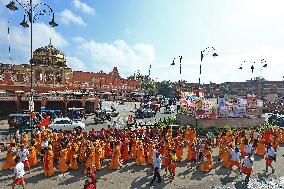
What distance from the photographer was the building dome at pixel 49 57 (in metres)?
52.0

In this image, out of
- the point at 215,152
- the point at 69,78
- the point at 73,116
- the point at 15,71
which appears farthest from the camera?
the point at 69,78

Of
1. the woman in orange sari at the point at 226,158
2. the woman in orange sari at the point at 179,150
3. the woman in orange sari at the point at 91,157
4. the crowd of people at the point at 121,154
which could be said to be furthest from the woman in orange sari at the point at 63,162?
the woman in orange sari at the point at 226,158

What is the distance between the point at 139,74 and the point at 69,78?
2253 inches

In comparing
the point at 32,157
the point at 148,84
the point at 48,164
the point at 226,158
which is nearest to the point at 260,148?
the point at 226,158

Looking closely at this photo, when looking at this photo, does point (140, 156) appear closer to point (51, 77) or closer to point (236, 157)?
point (236, 157)

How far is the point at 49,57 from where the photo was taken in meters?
52.9

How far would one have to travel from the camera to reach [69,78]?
2051 inches

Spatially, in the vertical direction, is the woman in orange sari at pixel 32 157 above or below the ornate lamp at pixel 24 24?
below

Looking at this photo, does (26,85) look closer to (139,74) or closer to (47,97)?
(47,97)

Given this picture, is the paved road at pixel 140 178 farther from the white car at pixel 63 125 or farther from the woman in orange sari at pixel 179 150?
the white car at pixel 63 125

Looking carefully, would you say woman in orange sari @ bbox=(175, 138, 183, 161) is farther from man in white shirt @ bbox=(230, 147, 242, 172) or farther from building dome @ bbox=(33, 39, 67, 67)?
building dome @ bbox=(33, 39, 67, 67)

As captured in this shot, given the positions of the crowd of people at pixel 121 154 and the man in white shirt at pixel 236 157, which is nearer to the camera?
the crowd of people at pixel 121 154

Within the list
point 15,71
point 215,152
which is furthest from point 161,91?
point 215,152

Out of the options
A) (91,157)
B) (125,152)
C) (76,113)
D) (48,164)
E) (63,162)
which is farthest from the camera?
(76,113)
